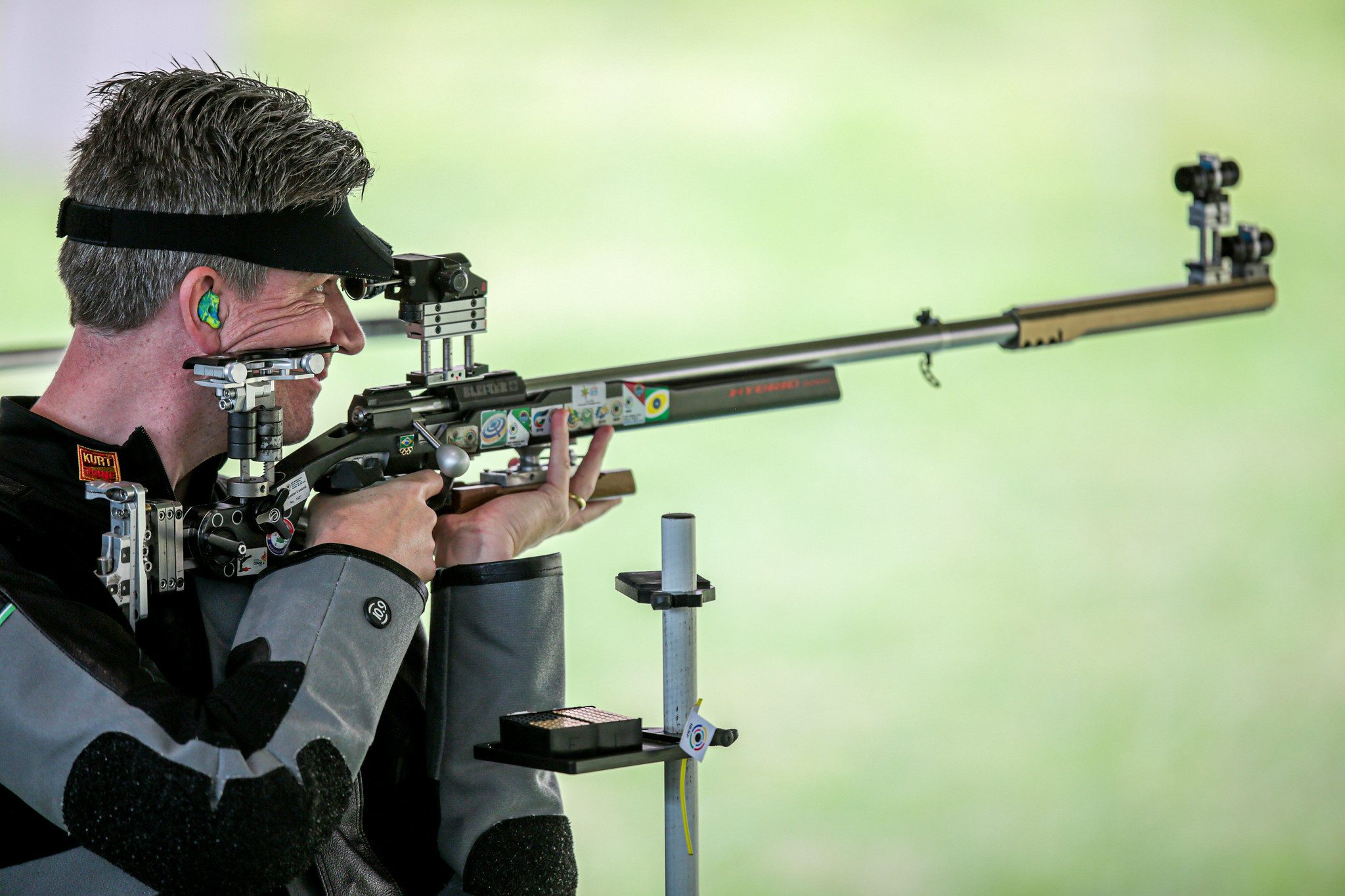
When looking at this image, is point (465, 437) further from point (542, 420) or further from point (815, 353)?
point (815, 353)

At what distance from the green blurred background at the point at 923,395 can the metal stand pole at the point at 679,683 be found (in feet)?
5.14

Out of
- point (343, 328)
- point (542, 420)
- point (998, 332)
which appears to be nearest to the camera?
point (343, 328)

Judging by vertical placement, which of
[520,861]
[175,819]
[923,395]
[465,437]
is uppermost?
[923,395]

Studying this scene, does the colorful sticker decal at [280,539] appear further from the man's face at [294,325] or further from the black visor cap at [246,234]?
the black visor cap at [246,234]

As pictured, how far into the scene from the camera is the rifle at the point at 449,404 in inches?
50.0

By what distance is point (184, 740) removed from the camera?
41.8 inches

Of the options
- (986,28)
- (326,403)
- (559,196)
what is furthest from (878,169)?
(326,403)

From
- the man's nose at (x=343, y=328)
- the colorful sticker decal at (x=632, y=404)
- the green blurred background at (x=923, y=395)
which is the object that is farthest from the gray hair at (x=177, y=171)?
the green blurred background at (x=923, y=395)

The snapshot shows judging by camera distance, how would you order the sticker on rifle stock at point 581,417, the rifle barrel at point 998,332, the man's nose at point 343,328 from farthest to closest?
1. the rifle barrel at point 998,332
2. the sticker on rifle stock at point 581,417
3. the man's nose at point 343,328

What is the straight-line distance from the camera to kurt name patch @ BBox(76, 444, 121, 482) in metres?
1.25

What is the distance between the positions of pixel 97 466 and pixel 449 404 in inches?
15.5

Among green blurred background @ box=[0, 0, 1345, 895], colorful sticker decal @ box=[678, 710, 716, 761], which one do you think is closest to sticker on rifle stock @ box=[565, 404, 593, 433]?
colorful sticker decal @ box=[678, 710, 716, 761]

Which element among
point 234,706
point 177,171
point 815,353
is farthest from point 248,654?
point 815,353

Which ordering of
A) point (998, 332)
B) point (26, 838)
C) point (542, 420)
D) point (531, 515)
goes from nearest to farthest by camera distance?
point (26, 838), point (531, 515), point (542, 420), point (998, 332)
